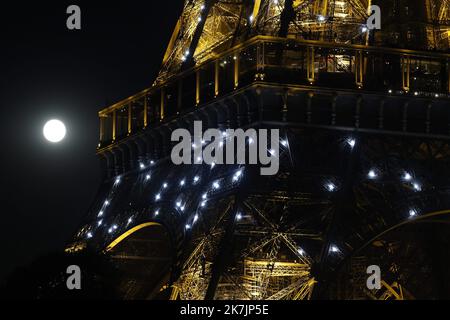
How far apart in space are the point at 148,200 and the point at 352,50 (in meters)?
9.30

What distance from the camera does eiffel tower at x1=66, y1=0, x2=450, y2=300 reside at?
160ft

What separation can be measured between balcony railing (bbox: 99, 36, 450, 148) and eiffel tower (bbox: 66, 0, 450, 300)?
0.05 metres

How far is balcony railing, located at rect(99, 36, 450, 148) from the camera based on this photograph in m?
50.9

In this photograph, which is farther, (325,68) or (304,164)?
(325,68)

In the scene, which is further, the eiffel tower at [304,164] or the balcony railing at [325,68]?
the balcony railing at [325,68]

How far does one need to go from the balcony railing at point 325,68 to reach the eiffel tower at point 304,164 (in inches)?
1.8

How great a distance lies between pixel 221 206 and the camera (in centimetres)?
5019

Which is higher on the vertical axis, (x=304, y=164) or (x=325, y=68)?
(x=325, y=68)

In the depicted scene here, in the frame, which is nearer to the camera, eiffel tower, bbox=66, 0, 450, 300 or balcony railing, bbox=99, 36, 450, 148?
eiffel tower, bbox=66, 0, 450, 300

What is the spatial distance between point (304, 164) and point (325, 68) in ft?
11.4

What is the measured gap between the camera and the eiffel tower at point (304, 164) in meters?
48.7

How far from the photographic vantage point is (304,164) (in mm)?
50312
